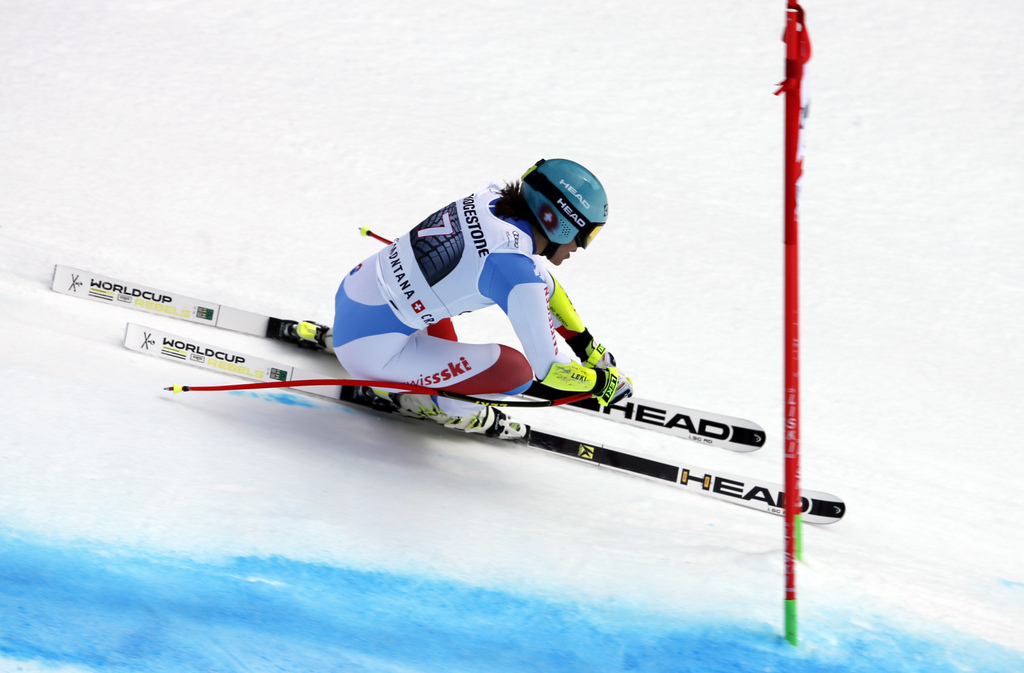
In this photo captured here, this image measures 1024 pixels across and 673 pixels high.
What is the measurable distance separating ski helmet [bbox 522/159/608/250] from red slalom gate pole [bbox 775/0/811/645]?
0.90 metres

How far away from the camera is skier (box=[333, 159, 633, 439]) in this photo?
2955mm

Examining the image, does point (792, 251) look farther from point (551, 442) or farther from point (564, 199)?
point (551, 442)

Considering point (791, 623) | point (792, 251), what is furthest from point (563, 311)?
point (791, 623)

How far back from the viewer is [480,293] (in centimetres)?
305

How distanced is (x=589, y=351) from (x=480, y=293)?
782 mm

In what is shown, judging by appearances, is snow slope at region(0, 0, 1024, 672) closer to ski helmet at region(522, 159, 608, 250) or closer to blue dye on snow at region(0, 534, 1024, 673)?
blue dye on snow at region(0, 534, 1024, 673)

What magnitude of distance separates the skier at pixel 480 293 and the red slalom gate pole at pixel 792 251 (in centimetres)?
91

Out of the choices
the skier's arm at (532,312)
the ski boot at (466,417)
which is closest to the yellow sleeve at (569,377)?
the skier's arm at (532,312)

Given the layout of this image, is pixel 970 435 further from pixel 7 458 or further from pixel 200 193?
pixel 200 193

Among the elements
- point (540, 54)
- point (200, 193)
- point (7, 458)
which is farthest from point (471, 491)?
point (540, 54)

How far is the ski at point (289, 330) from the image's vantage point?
13.5ft

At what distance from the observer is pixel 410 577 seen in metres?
2.44

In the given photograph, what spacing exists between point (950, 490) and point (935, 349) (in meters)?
1.38

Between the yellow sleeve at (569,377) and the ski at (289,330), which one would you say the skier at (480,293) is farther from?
the ski at (289,330)
